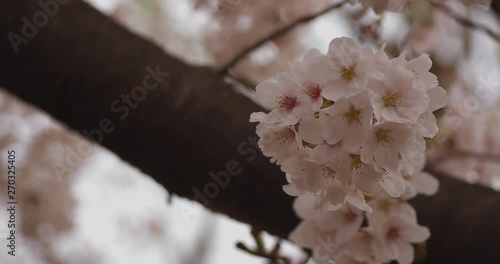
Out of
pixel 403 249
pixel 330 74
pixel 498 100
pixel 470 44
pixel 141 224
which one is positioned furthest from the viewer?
Answer: pixel 141 224

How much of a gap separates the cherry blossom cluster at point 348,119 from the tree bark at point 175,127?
402 millimetres

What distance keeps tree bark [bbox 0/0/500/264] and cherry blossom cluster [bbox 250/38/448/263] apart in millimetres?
402

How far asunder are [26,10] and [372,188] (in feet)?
2.78

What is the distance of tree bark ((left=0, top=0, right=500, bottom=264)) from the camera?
1151 millimetres

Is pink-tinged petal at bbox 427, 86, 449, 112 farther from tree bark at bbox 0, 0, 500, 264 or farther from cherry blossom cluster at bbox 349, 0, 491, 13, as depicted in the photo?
tree bark at bbox 0, 0, 500, 264

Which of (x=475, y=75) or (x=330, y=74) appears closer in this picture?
(x=330, y=74)

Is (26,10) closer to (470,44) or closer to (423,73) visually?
(423,73)

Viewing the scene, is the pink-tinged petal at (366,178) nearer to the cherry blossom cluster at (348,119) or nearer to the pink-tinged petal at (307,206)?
the cherry blossom cluster at (348,119)

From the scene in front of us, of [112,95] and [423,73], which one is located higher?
[423,73]

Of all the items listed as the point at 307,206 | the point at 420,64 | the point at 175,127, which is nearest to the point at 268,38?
the point at 175,127

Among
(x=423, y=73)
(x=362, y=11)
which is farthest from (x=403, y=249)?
(x=362, y=11)

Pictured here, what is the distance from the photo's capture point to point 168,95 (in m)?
1.21

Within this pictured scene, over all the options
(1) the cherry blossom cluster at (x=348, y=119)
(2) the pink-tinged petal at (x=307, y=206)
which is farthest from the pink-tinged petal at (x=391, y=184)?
(2) the pink-tinged petal at (x=307, y=206)

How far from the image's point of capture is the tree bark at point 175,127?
1151 millimetres
